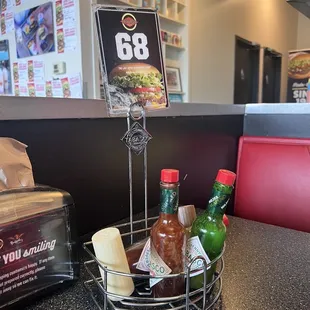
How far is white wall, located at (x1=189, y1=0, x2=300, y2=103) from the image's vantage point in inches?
159

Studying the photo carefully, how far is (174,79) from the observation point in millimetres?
3773

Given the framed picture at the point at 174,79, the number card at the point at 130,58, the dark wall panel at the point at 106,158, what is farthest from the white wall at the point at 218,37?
the number card at the point at 130,58

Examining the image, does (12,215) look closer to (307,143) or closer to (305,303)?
(305,303)

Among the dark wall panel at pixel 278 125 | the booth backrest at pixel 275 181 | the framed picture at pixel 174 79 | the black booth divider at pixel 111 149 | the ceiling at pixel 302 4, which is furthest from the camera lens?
the framed picture at pixel 174 79

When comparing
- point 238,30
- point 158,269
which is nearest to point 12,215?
point 158,269

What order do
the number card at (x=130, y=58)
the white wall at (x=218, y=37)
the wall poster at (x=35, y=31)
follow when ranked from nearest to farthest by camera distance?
the number card at (x=130, y=58)
the wall poster at (x=35, y=31)
the white wall at (x=218, y=37)

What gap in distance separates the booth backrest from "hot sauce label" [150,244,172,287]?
80 cm

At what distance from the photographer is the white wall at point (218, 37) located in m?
4.04

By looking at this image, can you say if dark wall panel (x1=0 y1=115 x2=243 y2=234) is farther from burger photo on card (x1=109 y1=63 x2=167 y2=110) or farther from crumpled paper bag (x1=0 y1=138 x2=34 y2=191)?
burger photo on card (x1=109 y1=63 x2=167 y2=110)

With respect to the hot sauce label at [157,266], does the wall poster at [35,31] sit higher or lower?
higher

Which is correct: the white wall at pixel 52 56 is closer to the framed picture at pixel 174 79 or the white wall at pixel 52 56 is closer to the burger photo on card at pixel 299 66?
the framed picture at pixel 174 79

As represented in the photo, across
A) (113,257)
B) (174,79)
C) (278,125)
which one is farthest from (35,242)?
(174,79)

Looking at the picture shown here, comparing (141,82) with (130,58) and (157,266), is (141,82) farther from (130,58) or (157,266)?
(157,266)

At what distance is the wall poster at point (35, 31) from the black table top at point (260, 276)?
274 centimetres
